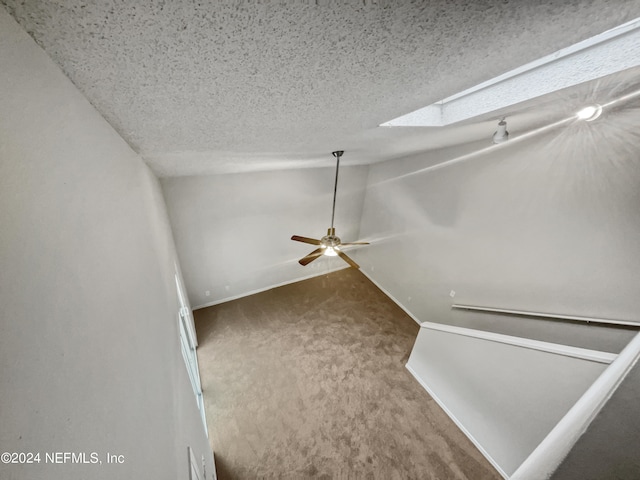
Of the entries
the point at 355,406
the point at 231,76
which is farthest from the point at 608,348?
the point at 231,76

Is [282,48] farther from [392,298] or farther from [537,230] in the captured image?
[392,298]

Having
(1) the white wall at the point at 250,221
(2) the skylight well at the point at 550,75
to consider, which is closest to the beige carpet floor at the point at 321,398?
(1) the white wall at the point at 250,221

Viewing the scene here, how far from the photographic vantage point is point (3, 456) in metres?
0.32

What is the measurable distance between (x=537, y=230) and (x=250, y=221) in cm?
434

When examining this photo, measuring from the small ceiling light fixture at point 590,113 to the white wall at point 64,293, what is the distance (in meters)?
3.38

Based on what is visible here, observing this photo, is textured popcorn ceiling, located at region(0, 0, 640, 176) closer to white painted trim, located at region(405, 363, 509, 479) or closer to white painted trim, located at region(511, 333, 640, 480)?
white painted trim, located at region(511, 333, 640, 480)

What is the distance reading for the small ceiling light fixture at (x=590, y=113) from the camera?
197 cm

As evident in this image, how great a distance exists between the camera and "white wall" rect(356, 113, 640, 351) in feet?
6.87

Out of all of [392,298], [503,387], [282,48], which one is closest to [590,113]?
[503,387]

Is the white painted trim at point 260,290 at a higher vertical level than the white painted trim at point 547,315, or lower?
lower

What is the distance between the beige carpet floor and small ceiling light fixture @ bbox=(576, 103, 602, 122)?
3.67 meters

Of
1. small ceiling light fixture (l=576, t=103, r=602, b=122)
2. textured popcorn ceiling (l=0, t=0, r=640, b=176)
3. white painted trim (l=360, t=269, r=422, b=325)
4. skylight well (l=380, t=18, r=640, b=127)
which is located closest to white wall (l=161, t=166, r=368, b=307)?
white painted trim (l=360, t=269, r=422, b=325)

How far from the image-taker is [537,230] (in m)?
2.62

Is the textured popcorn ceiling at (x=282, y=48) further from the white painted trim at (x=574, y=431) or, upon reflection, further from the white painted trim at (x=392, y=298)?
the white painted trim at (x=392, y=298)
